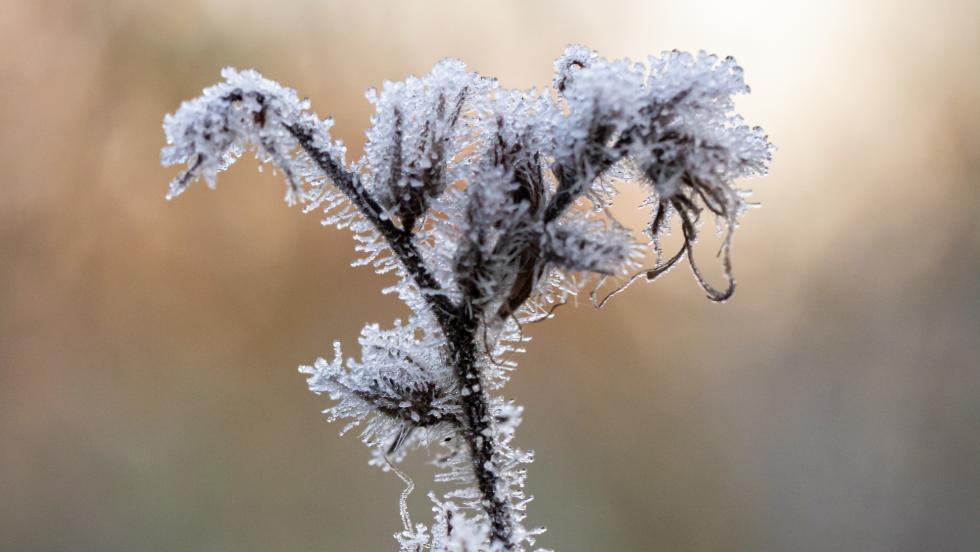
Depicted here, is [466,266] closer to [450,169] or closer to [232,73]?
[450,169]

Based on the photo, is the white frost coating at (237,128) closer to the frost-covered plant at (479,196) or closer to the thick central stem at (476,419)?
the frost-covered plant at (479,196)

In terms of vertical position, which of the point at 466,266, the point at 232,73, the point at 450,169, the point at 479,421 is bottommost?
the point at 479,421

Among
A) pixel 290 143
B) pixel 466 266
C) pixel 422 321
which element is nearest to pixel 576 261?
pixel 466 266

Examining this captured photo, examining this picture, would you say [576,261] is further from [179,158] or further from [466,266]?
[179,158]

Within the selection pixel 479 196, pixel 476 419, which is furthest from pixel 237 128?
pixel 476 419

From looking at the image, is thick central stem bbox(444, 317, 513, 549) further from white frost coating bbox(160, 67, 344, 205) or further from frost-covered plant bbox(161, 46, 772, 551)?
white frost coating bbox(160, 67, 344, 205)

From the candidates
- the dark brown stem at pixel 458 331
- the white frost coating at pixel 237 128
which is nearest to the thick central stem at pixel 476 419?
the dark brown stem at pixel 458 331

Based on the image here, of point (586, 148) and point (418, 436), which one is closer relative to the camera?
point (586, 148)

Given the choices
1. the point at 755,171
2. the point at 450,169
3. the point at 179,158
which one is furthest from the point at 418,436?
the point at 755,171

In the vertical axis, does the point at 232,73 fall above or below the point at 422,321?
above
